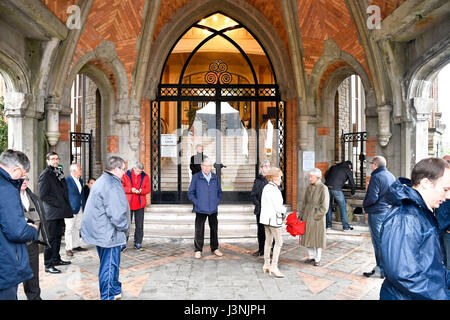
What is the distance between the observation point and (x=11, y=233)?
2369 mm

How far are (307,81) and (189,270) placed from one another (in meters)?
5.68

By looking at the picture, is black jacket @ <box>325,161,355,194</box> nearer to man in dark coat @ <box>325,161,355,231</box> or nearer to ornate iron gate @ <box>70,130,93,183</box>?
man in dark coat @ <box>325,161,355,231</box>

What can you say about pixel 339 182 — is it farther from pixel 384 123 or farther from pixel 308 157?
pixel 384 123

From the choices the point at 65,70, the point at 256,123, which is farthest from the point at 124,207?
the point at 256,123

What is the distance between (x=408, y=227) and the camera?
1.61 meters

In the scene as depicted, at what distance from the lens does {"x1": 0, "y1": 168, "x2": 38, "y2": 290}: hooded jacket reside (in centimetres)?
234

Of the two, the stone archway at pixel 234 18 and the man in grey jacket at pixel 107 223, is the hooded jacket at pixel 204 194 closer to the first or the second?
the man in grey jacket at pixel 107 223

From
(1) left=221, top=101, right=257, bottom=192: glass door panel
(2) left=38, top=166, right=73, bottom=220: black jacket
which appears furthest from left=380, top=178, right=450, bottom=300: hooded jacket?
(1) left=221, top=101, right=257, bottom=192: glass door panel

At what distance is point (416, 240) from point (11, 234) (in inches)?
104

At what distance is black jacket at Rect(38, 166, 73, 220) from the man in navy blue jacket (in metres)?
0.50

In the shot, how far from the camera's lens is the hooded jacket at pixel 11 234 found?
234 centimetres

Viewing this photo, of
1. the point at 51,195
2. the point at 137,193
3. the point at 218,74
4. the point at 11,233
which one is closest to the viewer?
the point at 11,233

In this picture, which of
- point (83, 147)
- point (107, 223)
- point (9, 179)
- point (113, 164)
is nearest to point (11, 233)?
point (9, 179)

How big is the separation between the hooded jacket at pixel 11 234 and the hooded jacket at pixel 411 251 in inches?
97.0
